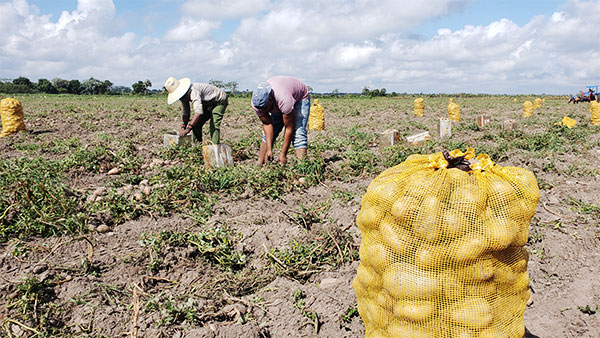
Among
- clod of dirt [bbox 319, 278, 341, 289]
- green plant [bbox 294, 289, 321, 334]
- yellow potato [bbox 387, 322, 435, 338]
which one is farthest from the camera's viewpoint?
clod of dirt [bbox 319, 278, 341, 289]

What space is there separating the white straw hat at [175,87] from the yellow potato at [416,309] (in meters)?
4.57

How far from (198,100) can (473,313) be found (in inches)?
185

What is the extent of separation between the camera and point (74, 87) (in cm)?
5638

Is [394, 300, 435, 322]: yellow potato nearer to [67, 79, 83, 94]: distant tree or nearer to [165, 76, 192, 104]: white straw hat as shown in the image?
[165, 76, 192, 104]: white straw hat

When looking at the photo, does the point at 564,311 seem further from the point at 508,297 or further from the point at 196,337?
the point at 196,337

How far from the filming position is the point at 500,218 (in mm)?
1417

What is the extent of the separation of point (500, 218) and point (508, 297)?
36 centimetres

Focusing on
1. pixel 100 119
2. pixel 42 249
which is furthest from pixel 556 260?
pixel 100 119

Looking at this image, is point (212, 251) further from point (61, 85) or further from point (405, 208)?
point (61, 85)

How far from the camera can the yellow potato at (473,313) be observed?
144cm

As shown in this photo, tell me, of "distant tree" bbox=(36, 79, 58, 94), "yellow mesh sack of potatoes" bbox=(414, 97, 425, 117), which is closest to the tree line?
"distant tree" bbox=(36, 79, 58, 94)

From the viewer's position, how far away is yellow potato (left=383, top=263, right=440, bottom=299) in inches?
56.6

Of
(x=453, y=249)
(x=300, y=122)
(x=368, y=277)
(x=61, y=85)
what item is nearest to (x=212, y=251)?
(x=368, y=277)

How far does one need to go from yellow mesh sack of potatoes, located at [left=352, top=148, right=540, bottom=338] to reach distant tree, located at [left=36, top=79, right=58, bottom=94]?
64.6 metres
